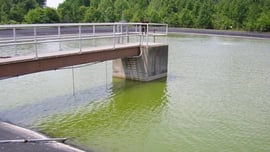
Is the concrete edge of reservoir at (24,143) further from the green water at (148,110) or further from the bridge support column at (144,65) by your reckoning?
the bridge support column at (144,65)

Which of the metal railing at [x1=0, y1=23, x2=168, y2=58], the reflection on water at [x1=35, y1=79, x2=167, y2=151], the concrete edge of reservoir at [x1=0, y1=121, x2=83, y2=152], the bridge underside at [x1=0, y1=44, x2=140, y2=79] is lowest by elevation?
the reflection on water at [x1=35, y1=79, x2=167, y2=151]

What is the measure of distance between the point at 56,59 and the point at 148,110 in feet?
13.5

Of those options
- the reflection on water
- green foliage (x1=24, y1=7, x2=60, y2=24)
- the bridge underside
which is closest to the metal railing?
the bridge underside

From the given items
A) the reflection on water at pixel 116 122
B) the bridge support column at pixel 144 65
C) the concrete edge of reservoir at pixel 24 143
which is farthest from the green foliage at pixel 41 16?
the concrete edge of reservoir at pixel 24 143

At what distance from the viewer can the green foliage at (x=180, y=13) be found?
66250 millimetres

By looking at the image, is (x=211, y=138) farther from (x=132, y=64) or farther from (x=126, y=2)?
(x=126, y=2)

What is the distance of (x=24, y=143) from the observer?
9.77 meters

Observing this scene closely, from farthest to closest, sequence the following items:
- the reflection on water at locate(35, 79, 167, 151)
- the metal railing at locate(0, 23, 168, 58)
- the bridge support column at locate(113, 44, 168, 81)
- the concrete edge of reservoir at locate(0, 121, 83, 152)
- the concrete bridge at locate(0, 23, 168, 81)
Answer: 1. the bridge support column at locate(113, 44, 168, 81)
2. the concrete bridge at locate(0, 23, 168, 81)
3. the metal railing at locate(0, 23, 168, 58)
4. the reflection on water at locate(35, 79, 167, 151)
5. the concrete edge of reservoir at locate(0, 121, 83, 152)

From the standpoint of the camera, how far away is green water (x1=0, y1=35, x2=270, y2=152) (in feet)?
38.5

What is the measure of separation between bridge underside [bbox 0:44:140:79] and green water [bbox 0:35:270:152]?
4.94ft

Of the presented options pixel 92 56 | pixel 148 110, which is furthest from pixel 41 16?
pixel 148 110

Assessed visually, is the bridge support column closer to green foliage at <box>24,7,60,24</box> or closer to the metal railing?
the metal railing

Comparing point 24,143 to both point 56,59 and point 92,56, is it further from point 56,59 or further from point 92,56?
point 92,56

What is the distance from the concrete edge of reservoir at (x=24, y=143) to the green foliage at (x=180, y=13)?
51.1 m
